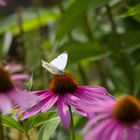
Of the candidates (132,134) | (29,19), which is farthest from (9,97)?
(29,19)

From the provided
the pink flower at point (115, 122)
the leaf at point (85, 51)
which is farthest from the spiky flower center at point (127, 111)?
the leaf at point (85, 51)

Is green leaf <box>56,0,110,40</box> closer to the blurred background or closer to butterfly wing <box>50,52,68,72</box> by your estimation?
the blurred background

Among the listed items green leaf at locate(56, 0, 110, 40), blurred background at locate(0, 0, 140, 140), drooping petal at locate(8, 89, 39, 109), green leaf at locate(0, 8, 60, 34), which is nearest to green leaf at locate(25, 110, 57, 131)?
blurred background at locate(0, 0, 140, 140)

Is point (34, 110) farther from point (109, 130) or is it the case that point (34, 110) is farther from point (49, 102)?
point (109, 130)

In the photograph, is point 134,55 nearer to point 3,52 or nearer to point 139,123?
point 3,52

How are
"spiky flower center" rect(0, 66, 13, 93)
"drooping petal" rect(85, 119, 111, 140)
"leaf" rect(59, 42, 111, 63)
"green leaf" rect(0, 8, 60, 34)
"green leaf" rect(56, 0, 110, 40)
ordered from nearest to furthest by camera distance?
"drooping petal" rect(85, 119, 111, 140) < "spiky flower center" rect(0, 66, 13, 93) < "green leaf" rect(56, 0, 110, 40) < "leaf" rect(59, 42, 111, 63) < "green leaf" rect(0, 8, 60, 34)

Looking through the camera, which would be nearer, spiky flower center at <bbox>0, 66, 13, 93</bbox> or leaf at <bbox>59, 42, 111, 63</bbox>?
spiky flower center at <bbox>0, 66, 13, 93</bbox>
